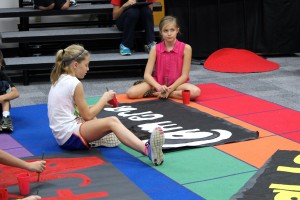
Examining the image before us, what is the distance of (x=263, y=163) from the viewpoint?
4.67 meters

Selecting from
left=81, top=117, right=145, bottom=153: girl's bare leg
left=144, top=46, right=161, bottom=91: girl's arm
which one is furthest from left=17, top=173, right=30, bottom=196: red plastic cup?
left=144, top=46, right=161, bottom=91: girl's arm

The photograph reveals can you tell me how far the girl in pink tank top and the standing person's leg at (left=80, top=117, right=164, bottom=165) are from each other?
187cm

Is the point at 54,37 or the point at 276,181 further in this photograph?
the point at 54,37

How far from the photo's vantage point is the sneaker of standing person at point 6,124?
5.77 metres

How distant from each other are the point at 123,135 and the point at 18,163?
1035 mm

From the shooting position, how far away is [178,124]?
575cm

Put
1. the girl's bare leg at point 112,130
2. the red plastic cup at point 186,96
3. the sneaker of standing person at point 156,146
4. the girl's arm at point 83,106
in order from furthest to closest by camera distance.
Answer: the red plastic cup at point 186,96 → the girl's arm at point 83,106 → the girl's bare leg at point 112,130 → the sneaker of standing person at point 156,146

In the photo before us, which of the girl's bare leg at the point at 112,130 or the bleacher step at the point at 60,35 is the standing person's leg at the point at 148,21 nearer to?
the bleacher step at the point at 60,35

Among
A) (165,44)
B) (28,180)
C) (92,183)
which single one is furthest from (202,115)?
(28,180)

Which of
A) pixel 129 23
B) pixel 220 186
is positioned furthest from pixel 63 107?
pixel 129 23

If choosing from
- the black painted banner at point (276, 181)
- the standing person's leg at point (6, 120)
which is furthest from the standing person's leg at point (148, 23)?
the black painted banner at point (276, 181)

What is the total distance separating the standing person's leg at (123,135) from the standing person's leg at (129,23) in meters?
3.49

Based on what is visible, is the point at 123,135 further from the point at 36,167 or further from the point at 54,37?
the point at 54,37

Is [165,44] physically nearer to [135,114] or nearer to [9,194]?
[135,114]
